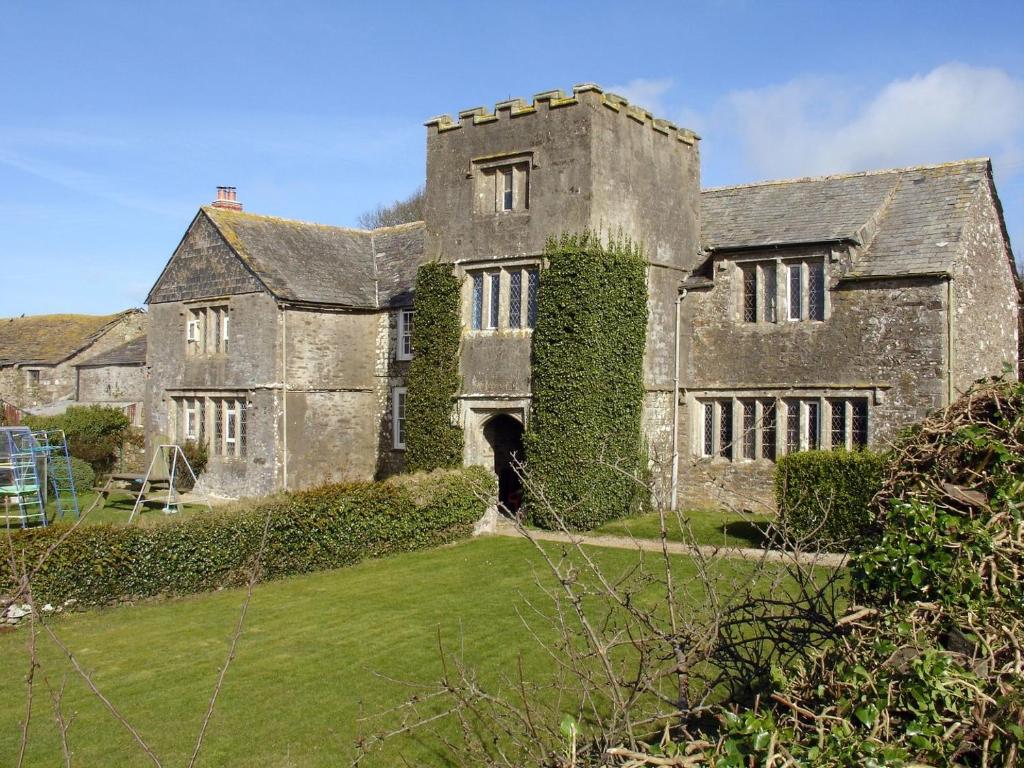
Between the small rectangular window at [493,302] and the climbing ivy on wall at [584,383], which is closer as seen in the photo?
the climbing ivy on wall at [584,383]

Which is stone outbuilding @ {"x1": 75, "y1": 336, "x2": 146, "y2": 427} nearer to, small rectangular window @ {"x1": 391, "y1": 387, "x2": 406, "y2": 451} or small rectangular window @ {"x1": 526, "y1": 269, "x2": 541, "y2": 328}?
small rectangular window @ {"x1": 391, "y1": 387, "x2": 406, "y2": 451}

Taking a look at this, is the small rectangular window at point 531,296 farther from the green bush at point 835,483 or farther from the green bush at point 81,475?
the green bush at point 81,475

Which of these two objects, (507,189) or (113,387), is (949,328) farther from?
(113,387)

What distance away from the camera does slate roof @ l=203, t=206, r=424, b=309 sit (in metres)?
25.1

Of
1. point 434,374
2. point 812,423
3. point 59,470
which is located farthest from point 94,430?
point 812,423

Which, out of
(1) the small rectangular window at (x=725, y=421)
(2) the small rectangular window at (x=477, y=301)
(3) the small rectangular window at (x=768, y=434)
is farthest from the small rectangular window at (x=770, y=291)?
(2) the small rectangular window at (x=477, y=301)

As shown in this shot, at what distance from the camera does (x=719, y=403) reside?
20.9m

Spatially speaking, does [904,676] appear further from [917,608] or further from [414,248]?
[414,248]

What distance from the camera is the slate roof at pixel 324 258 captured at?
25.1m

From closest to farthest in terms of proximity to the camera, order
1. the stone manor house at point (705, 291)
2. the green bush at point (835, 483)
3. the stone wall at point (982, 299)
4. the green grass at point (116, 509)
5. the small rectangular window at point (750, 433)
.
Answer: the green bush at point (835, 483) < the stone wall at point (982, 299) < the stone manor house at point (705, 291) < the small rectangular window at point (750, 433) < the green grass at point (116, 509)

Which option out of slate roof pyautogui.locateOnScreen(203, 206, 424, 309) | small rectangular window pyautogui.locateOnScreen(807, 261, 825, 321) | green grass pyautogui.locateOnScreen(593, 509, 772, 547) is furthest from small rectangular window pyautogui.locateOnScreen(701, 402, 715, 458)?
slate roof pyautogui.locateOnScreen(203, 206, 424, 309)

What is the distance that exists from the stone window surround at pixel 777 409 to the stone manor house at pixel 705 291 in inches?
1.7

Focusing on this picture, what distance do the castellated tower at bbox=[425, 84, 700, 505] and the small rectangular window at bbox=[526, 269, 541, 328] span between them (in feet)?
0.08

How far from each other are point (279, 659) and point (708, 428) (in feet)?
41.1
